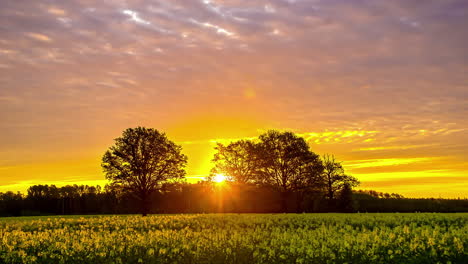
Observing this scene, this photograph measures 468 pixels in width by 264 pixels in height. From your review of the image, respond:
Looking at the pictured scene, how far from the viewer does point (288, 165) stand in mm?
59969

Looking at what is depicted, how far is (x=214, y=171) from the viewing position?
6731cm

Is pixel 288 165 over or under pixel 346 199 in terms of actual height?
over

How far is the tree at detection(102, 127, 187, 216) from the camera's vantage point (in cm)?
5169

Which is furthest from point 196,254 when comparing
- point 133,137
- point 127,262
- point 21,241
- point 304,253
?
point 133,137

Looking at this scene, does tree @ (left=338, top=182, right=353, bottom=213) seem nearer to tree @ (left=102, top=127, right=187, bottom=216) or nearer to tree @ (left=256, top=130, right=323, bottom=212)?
tree @ (left=256, top=130, right=323, bottom=212)

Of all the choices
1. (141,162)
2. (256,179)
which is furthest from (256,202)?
(141,162)

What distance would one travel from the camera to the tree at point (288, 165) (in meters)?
59.4

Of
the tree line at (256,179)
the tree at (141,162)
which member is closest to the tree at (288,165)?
the tree line at (256,179)

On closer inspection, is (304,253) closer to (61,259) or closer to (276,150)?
(61,259)

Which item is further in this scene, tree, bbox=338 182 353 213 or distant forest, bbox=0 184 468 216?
tree, bbox=338 182 353 213

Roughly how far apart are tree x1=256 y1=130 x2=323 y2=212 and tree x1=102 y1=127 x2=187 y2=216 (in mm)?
14121

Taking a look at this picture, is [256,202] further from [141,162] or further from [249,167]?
[141,162]

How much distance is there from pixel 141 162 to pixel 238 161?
19.9 metres

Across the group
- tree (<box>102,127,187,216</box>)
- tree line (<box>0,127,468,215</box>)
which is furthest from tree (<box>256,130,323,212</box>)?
tree (<box>102,127,187,216</box>)
